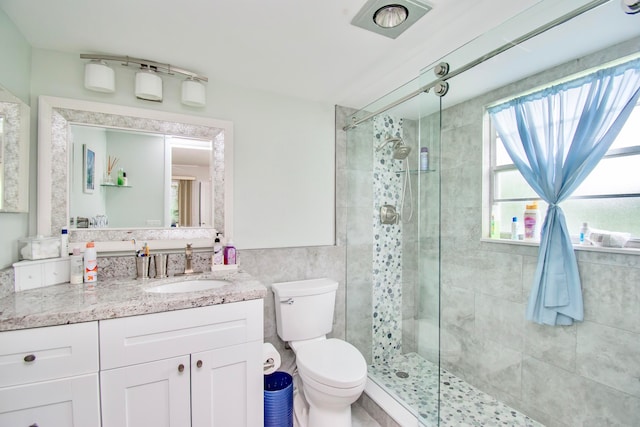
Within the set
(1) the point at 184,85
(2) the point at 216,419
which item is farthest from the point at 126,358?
(1) the point at 184,85

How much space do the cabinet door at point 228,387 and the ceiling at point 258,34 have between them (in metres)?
1.51

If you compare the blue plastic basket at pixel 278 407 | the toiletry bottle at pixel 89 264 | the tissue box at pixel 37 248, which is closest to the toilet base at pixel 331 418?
the blue plastic basket at pixel 278 407

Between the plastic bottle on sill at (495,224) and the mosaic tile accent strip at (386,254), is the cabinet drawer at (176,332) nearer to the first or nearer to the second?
the mosaic tile accent strip at (386,254)

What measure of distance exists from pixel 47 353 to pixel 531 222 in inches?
99.7

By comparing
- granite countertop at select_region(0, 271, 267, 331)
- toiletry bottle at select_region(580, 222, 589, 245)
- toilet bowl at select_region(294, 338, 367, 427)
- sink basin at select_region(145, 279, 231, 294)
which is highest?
toiletry bottle at select_region(580, 222, 589, 245)

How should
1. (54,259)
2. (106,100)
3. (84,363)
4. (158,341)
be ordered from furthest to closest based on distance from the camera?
1. (106,100)
2. (54,259)
3. (158,341)
4. (84,363)

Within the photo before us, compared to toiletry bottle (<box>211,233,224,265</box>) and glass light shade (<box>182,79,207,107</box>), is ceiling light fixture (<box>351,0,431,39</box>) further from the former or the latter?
toiletry bottle (<box>211,233,224,265</box>)

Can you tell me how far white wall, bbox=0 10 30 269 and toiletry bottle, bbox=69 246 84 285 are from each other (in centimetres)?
22

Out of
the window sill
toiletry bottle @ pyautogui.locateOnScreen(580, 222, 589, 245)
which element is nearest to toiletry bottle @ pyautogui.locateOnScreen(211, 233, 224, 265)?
the window sill

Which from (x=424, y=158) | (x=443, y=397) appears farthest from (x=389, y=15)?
(x=443, y=397)

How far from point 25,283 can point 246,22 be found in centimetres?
158

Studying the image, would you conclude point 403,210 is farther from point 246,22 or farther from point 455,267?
point 246,22

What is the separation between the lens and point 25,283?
4.41 feet

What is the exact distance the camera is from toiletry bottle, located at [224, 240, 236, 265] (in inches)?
72.3
